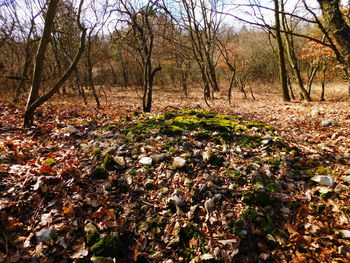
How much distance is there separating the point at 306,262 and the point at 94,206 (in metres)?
2.53

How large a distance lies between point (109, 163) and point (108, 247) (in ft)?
4.97

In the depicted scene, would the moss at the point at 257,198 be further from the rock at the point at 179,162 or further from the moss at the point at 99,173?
the moss at the point at 99,173

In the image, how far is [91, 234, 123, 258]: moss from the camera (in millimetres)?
2029

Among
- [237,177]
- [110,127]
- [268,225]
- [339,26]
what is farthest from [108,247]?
[339,26]

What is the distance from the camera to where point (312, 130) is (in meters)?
5.06

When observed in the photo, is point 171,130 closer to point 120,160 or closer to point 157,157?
point 157,157

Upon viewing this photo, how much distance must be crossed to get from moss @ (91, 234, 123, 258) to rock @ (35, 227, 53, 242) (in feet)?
1.69

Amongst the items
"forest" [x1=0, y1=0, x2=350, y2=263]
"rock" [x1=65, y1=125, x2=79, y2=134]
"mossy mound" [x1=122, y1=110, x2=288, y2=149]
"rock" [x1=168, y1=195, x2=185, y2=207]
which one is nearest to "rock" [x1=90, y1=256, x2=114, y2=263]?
"forest" [x1=0, y1=0, x2=350, y2=263]

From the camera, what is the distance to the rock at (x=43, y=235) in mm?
2062

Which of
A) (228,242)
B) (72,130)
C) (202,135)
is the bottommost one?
(228,242)

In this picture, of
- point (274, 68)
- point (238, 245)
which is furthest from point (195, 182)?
point (274, 68)

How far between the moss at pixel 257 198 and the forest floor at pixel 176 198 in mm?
17

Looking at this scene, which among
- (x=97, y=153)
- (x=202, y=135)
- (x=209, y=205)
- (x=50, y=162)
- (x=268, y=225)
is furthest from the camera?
(x=202, y=135)

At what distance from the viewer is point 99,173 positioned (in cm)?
311
